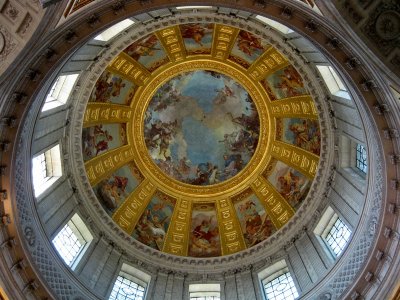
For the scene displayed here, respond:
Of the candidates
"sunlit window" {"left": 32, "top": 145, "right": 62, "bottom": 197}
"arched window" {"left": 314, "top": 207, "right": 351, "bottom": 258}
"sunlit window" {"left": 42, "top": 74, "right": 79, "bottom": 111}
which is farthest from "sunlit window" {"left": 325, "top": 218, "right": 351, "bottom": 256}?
"sunlit window" {"left": 42, "top": 74, "right": 79, "bottom": 111}

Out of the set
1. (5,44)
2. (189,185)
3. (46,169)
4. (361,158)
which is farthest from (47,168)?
(361,158)

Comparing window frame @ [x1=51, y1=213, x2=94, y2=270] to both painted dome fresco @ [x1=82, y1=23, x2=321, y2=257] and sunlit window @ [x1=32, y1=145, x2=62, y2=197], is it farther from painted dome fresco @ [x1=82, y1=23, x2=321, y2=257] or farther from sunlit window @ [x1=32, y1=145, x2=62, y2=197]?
painted dome fresco @ [x1=82, y1=23, x2=321, y2=257]

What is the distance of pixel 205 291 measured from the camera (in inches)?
890

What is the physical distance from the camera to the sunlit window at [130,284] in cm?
2059

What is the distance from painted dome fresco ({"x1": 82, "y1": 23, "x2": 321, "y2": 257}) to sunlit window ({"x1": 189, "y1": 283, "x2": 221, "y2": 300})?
9.49ft

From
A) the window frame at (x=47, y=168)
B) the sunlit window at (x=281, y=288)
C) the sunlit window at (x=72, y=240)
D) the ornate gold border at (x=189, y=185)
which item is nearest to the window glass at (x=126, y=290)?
the sunlit window at (x=72, y=240)

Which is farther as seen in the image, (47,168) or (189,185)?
(189,185)

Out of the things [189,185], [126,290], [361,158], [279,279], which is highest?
[189,185]

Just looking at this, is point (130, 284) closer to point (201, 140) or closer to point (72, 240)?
point (72, 240)

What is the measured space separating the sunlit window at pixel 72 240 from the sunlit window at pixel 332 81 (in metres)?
12.7

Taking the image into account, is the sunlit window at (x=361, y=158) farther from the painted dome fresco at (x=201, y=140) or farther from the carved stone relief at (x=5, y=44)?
Result: the carved stone relief at (x=5, y=44)

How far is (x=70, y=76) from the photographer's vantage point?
20219 millimetres

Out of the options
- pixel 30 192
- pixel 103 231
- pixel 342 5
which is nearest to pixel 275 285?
pixel 103 231

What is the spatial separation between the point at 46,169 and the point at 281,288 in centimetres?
1147
